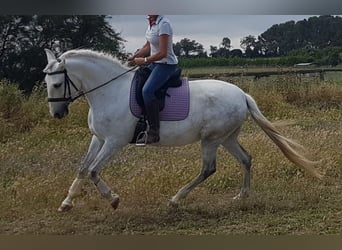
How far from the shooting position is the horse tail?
3764mm

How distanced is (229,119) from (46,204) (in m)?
1.05

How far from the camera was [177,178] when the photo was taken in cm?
382

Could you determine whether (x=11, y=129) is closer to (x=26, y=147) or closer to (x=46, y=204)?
(x=26, y=147)

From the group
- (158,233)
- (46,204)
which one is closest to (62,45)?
(46,204)

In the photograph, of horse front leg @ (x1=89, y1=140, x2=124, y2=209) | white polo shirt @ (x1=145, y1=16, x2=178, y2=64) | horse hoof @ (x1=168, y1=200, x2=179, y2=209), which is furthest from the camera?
horse hoof @ (x1=168, y1=200, x2=179, y2=209)

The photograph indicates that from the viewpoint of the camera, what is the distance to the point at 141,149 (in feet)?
12.6

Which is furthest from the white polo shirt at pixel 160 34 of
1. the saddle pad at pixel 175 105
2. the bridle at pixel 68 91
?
the bridle at pixel 68 91

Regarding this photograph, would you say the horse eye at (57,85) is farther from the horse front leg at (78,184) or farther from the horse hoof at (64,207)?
the horse hoof at (64,207)

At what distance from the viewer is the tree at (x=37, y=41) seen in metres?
3.50

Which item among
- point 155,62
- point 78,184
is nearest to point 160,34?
point 155,62

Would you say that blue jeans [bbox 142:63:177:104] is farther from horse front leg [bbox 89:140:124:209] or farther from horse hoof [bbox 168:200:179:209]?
horse hoof [bbox 168:200:179:209]

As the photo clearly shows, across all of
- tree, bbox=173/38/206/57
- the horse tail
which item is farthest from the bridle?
the horse tail

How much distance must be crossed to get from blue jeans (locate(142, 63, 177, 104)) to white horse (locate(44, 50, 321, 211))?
123mm

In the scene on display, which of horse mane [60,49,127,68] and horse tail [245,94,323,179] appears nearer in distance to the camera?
horse mane [60,49,127,68]
